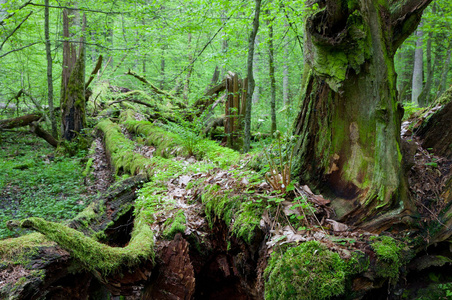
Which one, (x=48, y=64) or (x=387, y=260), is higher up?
(x=48, y=64)

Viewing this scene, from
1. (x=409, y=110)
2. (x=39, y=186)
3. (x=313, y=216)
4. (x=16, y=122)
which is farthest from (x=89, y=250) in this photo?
(x=16, y=122)

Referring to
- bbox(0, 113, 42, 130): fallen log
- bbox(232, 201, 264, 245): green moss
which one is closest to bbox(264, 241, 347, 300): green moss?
bbox(232, 201, 264, 245): green moss

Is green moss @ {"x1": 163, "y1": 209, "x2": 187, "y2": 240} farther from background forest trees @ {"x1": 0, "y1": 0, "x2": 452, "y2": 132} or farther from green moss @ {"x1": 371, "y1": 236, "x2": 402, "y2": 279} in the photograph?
green moss @ {"x1": 371, "y1": 236, "x2": 402, "y2": 279}

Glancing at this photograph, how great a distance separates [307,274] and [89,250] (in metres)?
1.73

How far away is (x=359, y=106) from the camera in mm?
2588

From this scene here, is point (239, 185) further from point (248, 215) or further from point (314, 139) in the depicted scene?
point (314, 139)

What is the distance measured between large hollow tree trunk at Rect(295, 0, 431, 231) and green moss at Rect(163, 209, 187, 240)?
5.02 ft

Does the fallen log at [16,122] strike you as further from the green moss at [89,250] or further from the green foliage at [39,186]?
the green moss at [89,250]

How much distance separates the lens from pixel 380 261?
2.01 metres

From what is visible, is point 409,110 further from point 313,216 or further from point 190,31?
point 190,31

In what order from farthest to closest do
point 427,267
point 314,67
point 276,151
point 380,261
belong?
point 276,151 → point 314,67 → point 427,267 → point 380,261

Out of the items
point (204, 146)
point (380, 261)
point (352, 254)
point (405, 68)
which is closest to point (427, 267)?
point (380, 261)

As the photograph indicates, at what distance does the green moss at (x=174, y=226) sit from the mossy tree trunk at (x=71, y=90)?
846cm

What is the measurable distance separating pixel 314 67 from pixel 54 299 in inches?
122
